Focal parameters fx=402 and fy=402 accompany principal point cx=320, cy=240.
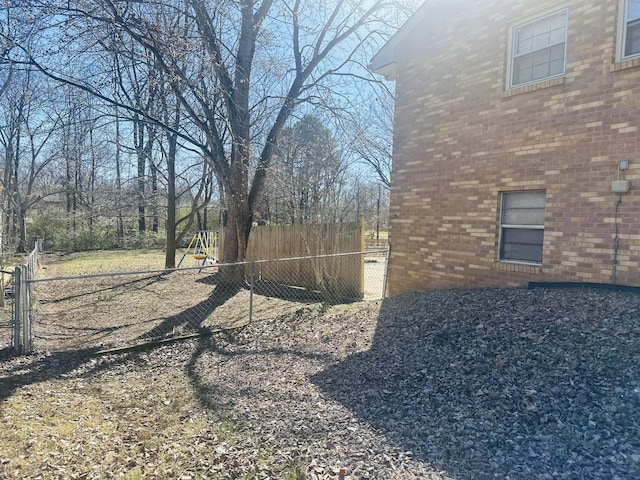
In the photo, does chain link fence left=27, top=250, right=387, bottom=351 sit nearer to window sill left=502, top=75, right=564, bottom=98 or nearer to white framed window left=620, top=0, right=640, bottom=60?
window sill left=502, top=75, right=564, bottom=98

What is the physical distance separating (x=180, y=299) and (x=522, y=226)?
299 inches

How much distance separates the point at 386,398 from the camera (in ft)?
12.6

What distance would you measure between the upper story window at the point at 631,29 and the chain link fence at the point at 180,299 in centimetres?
535

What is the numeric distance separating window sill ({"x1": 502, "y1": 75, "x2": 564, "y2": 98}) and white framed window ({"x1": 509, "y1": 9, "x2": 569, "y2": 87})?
168 mm

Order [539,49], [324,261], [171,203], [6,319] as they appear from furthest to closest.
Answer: [171,203], [324,261], [6,319], [539,49]

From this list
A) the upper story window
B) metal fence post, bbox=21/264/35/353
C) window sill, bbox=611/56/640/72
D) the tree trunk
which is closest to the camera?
metal fence post, bbox=21/264/35/353

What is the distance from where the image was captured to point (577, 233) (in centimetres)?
610

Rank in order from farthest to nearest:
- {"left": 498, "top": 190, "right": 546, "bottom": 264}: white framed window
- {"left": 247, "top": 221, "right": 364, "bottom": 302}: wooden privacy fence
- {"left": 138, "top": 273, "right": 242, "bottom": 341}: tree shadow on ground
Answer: {"left": 247, "top": 221, "right": 364, "bottom": 302}: wooden privacy fence, {"left": 138, "top": 273, "right": 242, "bottom": 341}: tree shadow on ground, {"left": 498, "top": 190, "right": 546, "bottom": 264}: white framed window

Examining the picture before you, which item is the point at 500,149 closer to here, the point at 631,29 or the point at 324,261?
the point at 631,29

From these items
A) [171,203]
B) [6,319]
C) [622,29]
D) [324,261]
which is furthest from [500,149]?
[171,203]

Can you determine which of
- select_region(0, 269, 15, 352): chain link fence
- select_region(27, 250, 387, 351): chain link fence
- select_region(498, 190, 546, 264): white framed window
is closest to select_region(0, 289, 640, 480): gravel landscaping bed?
select_region(0, 269, 15, 352): chain link fence

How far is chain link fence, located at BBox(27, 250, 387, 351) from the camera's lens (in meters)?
6.71

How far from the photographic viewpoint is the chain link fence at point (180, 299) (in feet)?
22.0

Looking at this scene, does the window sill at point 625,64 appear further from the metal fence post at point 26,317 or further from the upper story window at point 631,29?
the metal fence post at point 26,317
